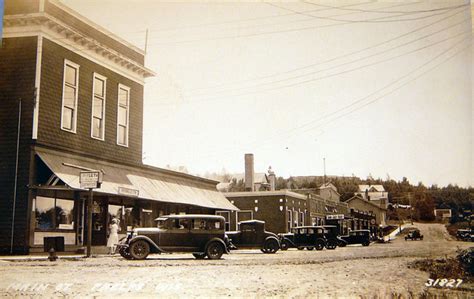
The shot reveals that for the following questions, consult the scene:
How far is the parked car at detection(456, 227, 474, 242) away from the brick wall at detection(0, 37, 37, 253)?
1182 cm

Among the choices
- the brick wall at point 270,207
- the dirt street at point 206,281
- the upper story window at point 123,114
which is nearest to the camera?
the dirt street at point 206,281

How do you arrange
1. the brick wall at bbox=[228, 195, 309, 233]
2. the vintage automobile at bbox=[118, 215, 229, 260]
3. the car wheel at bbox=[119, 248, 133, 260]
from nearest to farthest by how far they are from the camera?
the car wheel at bbox=[119, 248, 133, 260], the vintage automobile at bbox=[118, 215, 229, 260], the brick wall at bbox=[228, 195, 309, 233]

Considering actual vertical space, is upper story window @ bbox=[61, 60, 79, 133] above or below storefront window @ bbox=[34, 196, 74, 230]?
above

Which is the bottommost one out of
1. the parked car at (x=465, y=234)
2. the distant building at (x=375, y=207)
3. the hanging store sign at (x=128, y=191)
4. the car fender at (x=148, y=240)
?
the car fender at (x=148, y=240)

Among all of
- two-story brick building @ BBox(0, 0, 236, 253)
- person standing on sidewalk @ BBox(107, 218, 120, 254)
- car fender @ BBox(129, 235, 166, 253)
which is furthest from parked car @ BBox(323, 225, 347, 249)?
car fender @ BBox(129, 235, 166, 253)

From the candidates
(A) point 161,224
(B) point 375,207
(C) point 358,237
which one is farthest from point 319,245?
(A) point 161,224

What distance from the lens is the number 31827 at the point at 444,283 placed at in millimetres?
9289

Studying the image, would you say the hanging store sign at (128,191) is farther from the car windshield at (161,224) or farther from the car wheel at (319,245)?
the car wheel at (319,245)

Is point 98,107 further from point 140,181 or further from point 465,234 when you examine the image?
point 465,234

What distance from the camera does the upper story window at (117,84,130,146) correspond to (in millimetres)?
19625

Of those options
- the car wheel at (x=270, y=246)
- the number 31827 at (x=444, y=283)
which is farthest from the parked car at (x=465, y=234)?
the car wheel at (x=270, y=246)

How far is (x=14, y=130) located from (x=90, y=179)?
308cm

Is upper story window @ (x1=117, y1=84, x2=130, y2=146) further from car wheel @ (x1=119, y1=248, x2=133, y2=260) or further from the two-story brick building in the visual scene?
car wheel @ (x1=119, y1=248, x2=133, y2=260)

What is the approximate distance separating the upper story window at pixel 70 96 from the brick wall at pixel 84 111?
19 centimetres
